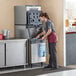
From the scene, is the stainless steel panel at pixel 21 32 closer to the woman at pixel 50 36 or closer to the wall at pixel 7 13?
the wall at pixel 7 13

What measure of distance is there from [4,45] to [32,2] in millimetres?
1890

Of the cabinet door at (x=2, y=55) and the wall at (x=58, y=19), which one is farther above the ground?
the wall at (x=58, y=19)

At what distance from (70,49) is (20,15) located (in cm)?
167

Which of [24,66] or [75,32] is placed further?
[75,32]

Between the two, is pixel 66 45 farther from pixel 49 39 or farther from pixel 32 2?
pixel 32 2

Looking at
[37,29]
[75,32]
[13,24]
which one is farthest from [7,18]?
[75,32]

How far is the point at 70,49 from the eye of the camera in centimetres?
795

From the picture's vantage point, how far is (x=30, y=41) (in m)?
7.30

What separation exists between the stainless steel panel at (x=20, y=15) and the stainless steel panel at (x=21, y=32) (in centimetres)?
16

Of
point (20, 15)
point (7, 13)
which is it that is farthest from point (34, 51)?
point (7, 13)

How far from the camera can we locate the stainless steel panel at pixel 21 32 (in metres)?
7.61

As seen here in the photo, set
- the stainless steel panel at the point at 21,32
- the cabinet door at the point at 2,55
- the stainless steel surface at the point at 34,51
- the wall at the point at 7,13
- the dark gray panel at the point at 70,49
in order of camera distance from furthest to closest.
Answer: the dark gray panel at the point at 70,49
the wall at the point at 7,13
the stainless steel panel at the point at 21,32
the stainless steel surface at the point at 34,51
the cabinet door at the point at 2,55

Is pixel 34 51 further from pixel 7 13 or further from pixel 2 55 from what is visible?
pixel 7 13

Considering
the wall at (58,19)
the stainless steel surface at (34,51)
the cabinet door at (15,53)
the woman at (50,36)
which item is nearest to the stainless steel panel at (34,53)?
the stainless steel surface at (34,51)
